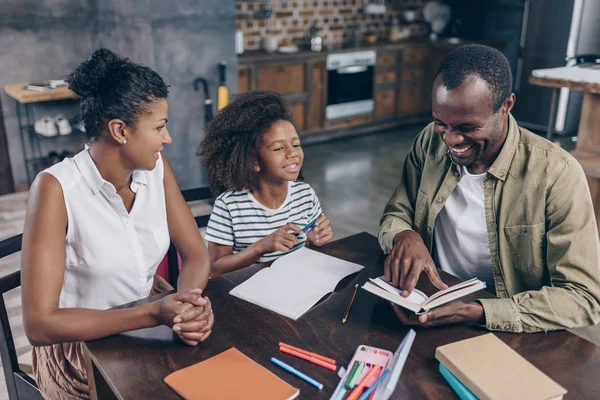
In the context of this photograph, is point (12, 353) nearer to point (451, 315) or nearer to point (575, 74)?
point (451, 315)

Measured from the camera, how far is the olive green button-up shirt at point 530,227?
1.33 meters

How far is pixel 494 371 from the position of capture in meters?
1.10

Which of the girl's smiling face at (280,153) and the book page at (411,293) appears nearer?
the book page at (411,293)

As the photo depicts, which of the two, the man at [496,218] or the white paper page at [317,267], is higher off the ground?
the man at [496,218]

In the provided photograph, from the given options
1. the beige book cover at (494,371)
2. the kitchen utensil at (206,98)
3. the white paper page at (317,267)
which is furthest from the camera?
the kitchen utensil at (206,98)

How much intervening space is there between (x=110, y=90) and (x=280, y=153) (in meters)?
0.64

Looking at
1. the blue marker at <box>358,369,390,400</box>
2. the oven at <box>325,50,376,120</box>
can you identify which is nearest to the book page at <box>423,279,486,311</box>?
the blue marker at <box>358,369,390,400</box>

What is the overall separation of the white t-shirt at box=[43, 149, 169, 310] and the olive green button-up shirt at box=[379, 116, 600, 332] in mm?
691

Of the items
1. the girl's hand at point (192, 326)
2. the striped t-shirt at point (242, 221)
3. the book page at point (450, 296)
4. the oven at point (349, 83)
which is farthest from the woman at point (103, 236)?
the oven at point (349, 83)

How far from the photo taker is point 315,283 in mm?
1528

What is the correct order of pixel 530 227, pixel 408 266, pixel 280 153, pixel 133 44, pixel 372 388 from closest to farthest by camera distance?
pixel 372 388 → pixel 408 266 → pixel 530 227 → pixel 280 153 → pixel 133 44

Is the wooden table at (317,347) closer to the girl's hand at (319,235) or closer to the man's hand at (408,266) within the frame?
the man's hand at (408,266)

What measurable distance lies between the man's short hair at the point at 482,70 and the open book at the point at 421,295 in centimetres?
48

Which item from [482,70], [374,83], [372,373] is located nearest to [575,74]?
[482,70]
